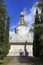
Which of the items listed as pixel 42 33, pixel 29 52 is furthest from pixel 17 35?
pixel 42 33

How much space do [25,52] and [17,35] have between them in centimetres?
722

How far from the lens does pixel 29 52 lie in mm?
51875

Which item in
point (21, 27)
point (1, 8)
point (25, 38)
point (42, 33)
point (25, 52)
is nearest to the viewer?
point (42, 33)

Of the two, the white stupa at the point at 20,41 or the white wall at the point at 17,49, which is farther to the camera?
the white stupa at the point at 20,41

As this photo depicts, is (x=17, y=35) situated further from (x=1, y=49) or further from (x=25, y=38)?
(x=1, y=49)

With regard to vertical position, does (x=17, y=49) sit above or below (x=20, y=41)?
below

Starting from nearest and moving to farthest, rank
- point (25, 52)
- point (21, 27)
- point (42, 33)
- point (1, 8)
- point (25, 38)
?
point (42, 33) < point (1, 8) < point (25, 52) < point (25, 38) < point (21, 27)

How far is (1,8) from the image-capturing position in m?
30.1

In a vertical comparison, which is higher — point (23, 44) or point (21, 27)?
point (21, 27)

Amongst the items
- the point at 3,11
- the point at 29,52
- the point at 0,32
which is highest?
the point at 3,11

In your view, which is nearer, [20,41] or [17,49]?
[17,49]

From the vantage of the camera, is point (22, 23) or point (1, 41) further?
point (22, 23)

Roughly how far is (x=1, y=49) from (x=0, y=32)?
90.6 inches

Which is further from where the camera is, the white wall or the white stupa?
the white stupa
